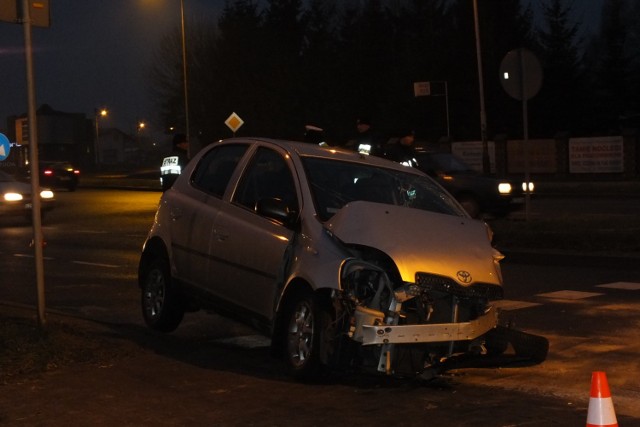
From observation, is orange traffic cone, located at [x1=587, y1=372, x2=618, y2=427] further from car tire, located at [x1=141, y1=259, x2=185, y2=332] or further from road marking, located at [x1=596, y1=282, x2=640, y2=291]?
road marking, located at [x1=596, y1=282, x2=640, y2=291]

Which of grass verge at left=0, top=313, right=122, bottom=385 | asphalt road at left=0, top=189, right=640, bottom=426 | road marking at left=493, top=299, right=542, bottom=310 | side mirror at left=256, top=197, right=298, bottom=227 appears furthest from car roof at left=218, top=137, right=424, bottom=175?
road marking at left=493, top=299, right=542, bottom=310

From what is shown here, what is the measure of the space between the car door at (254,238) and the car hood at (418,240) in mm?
671

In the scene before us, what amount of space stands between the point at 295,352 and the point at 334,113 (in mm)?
62831

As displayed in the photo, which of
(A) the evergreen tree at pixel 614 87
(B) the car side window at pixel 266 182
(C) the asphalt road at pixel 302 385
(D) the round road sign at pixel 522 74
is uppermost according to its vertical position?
(A) the evergreen tree at pixel 614 87

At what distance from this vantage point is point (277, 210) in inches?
318

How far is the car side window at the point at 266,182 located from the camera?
8.55 m

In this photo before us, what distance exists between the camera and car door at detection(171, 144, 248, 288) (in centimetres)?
927

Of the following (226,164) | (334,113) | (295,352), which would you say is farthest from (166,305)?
(334,113)

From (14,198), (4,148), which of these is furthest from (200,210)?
(14,198)

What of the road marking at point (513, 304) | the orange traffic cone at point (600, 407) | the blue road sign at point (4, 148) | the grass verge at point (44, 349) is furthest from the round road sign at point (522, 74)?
the orange traffic cone at point (600, 407)

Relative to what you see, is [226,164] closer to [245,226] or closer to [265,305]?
[245,226]

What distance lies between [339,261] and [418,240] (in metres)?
0.57

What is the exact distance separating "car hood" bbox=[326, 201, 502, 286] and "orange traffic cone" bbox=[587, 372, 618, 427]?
259cm

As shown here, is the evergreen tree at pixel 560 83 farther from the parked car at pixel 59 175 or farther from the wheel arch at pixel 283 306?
the wheel arch at pixel 283 306
